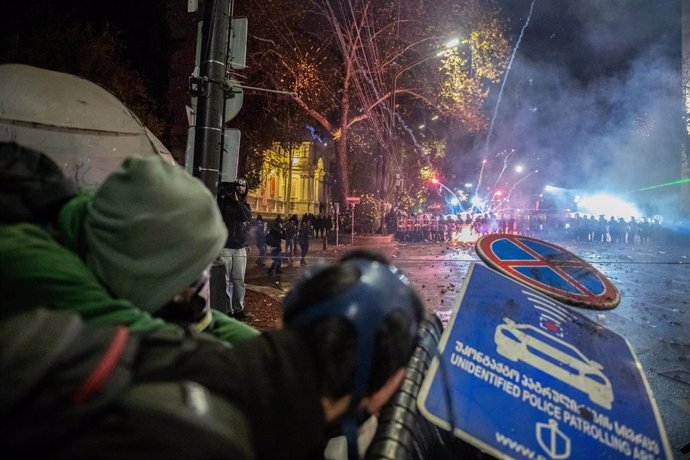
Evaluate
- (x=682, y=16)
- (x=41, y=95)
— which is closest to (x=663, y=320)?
(x=41, y=95)

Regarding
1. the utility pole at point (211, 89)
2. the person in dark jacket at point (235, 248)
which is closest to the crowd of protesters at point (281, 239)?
the person in dark jacket at point (235, 248)

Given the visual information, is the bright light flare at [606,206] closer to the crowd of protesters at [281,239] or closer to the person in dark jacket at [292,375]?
the crowd of protesters at [281,239]

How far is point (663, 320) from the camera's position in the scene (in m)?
7.55

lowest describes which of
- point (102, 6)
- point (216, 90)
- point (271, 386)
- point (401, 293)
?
point (271, 386)

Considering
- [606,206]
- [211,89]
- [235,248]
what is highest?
[606,206]

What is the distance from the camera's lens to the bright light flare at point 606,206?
177ft

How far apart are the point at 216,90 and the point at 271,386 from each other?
542 cm

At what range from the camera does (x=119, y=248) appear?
3.43ft

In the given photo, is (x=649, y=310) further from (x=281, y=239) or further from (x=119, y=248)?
(x=281, y=239)

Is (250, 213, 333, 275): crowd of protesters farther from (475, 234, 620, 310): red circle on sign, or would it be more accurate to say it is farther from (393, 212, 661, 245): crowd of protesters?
(475, 234, 620, 310): red circle on sign

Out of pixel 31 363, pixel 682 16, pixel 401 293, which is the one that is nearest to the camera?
pixel 31 363

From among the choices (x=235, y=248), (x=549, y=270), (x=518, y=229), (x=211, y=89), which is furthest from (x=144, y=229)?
(x=518, y=229)

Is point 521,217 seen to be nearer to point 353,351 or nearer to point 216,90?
point 216,90

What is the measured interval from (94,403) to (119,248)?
53 centimetres
